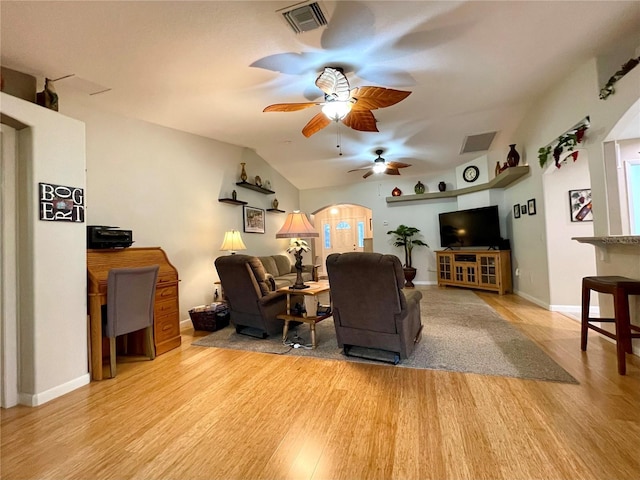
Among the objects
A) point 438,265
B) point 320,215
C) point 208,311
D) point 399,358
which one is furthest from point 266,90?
point 320,215

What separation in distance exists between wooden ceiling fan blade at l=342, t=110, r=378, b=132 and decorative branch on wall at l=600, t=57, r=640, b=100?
2105 millimetres

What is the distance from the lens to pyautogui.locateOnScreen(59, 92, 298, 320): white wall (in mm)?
3105

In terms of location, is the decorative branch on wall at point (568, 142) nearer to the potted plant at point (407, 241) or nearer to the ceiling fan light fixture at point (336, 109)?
the ceiling fan light fixture at point (336, 109)

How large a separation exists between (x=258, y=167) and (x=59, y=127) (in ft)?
12.5

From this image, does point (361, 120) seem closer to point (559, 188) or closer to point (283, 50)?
point (283, 50)

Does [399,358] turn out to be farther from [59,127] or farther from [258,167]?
[258,167]

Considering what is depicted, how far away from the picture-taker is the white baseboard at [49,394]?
2.01 m

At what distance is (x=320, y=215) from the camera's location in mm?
8875

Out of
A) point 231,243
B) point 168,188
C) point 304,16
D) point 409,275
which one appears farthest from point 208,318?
point 409,275

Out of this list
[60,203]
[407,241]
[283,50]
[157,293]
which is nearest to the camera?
→ [60,203]

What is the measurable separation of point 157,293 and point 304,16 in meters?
2.81

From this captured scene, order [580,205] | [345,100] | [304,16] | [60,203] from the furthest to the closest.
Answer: [580,205]
[345,100]
[60,203]
[304,16]

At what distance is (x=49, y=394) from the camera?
207 centimetres

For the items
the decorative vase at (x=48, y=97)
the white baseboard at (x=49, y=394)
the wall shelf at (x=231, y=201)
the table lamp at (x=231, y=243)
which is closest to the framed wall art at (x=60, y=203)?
the decorative vase at (x=48, y=97)
